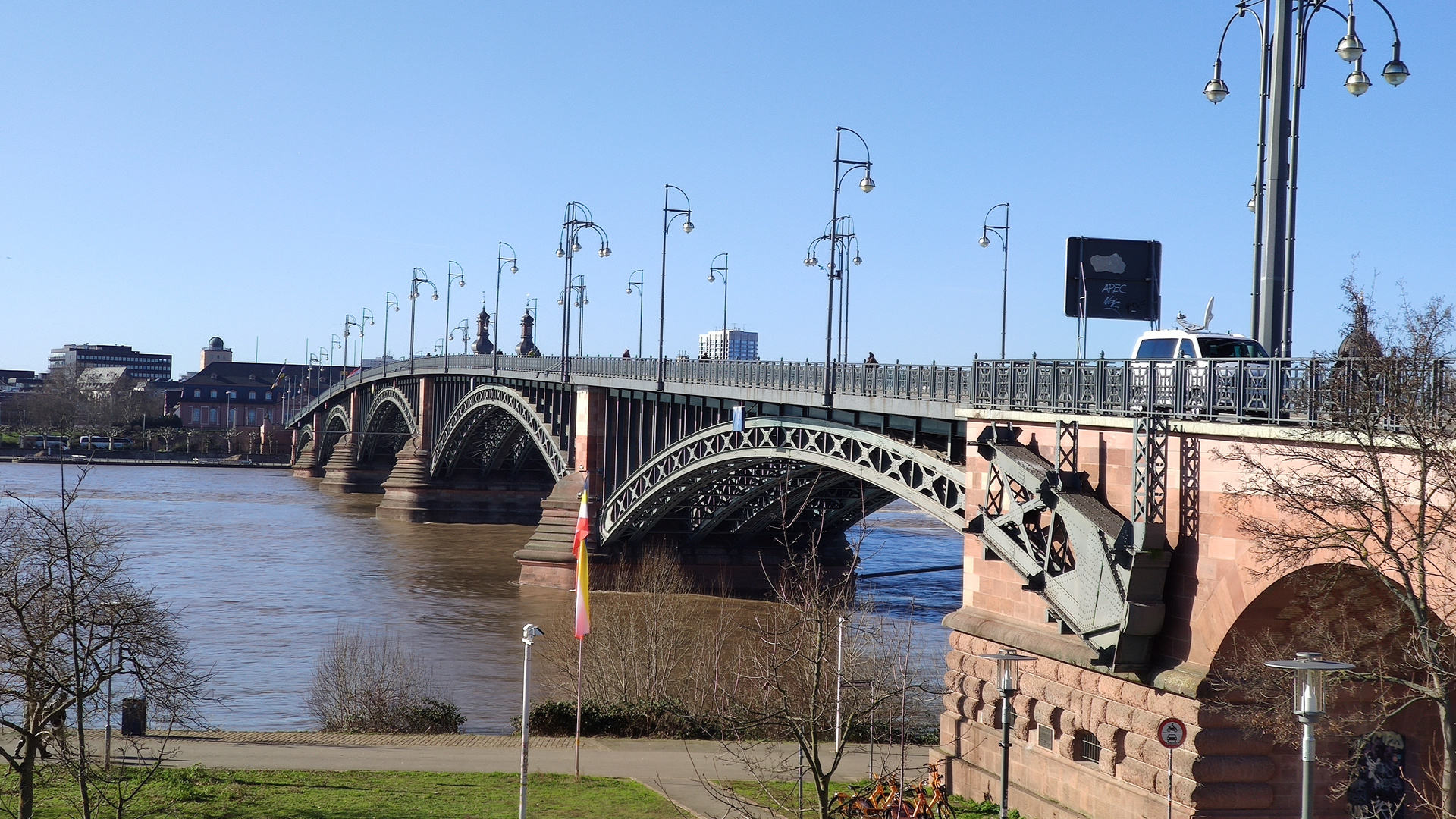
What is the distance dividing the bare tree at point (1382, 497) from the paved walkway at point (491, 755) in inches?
376

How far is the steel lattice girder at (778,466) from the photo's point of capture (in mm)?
28469

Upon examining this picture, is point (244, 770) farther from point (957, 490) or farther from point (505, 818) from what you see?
point (957, 490)

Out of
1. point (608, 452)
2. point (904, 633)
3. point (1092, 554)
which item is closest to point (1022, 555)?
point (1092, 554)

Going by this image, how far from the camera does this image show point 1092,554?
59.6 ft

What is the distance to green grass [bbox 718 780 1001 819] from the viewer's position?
19.9 m

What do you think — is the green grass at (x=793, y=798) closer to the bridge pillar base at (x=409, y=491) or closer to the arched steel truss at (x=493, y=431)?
the arched steel truss at (x=493, y=431)

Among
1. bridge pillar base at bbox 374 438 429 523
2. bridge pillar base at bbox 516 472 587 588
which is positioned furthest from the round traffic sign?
bridge pillar base at bbox 374 438 429 523

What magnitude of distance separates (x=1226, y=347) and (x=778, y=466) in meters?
24.4

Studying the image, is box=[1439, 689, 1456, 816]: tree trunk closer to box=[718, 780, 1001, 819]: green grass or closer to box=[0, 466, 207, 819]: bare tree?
box=[718, 780, 1001, 819]: green grass

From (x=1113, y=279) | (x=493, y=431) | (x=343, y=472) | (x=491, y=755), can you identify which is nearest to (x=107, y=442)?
(x=343, y=472)

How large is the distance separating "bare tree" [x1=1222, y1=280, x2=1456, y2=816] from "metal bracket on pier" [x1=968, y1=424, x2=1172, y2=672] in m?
1.98

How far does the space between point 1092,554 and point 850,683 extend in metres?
3.51

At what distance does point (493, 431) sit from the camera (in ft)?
266

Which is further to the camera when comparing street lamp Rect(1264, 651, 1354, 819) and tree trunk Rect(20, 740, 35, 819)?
tree trunk Rect(20, 740, 35, 819)
